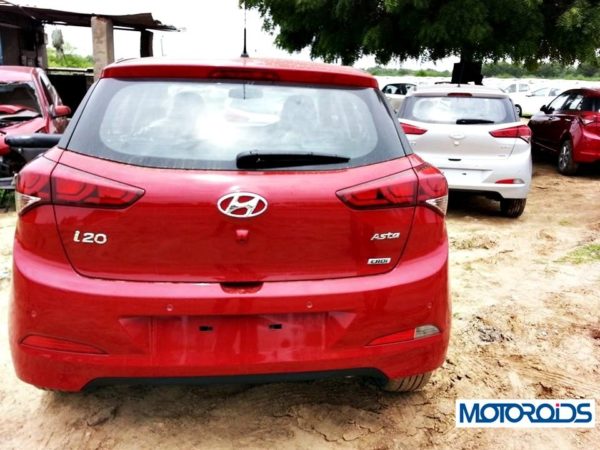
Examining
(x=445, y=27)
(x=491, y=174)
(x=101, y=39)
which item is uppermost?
(x=445, y=27)

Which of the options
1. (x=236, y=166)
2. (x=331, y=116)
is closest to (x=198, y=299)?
(x=236, y=166)

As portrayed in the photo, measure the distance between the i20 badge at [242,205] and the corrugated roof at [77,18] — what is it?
13.3 metres

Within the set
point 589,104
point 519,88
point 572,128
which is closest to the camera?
point 589,104

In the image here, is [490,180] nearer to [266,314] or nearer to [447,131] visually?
[447,131]

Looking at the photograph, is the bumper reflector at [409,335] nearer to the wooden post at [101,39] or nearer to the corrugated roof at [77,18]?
the corrugated roof at [77,18]

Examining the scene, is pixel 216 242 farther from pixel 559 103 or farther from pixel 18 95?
pixel 559 103

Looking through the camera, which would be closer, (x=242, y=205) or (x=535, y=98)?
(x=242, y=205)

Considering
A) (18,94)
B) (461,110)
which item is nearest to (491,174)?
(461,110)

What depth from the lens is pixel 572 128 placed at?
10195 millimetres

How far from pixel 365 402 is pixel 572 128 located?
899cm

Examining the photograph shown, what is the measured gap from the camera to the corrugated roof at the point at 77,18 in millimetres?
14508

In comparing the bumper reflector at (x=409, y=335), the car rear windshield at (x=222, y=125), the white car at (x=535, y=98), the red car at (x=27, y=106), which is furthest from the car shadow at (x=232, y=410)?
the white car at (x=535, y=98)

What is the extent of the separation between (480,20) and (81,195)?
903cm

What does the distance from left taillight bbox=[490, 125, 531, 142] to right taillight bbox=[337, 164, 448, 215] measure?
4.69 metres
